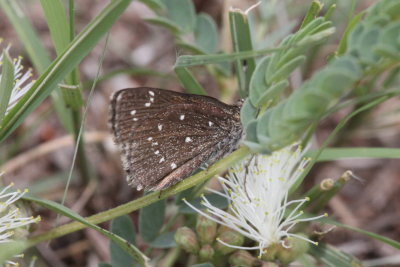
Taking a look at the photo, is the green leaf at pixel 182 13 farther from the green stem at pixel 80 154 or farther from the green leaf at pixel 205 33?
the green stem at pixel 80 154

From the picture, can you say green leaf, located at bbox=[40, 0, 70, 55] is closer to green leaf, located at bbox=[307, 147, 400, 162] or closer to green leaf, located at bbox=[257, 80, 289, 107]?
green leaf, located at bbox=[257, 80, 289, 107]

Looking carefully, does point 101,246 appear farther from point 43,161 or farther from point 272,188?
point 272,188

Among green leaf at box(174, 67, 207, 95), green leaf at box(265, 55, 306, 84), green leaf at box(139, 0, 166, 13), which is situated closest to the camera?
green leaf at box(265, 55, 306, 84)

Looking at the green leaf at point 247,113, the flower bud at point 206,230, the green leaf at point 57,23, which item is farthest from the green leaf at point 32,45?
the green leaf at point 247,113

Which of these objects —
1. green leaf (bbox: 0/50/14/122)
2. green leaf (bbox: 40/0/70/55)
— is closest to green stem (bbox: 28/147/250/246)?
green leaf (bbox: 0/50/14/122)

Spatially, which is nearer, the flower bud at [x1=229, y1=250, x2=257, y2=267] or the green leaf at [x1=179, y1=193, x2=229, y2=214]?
the flower bud at [x1=229, y1=250, x2=257, y2=267]

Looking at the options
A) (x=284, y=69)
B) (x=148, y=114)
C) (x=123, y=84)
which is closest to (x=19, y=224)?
(x=148, y=114)
